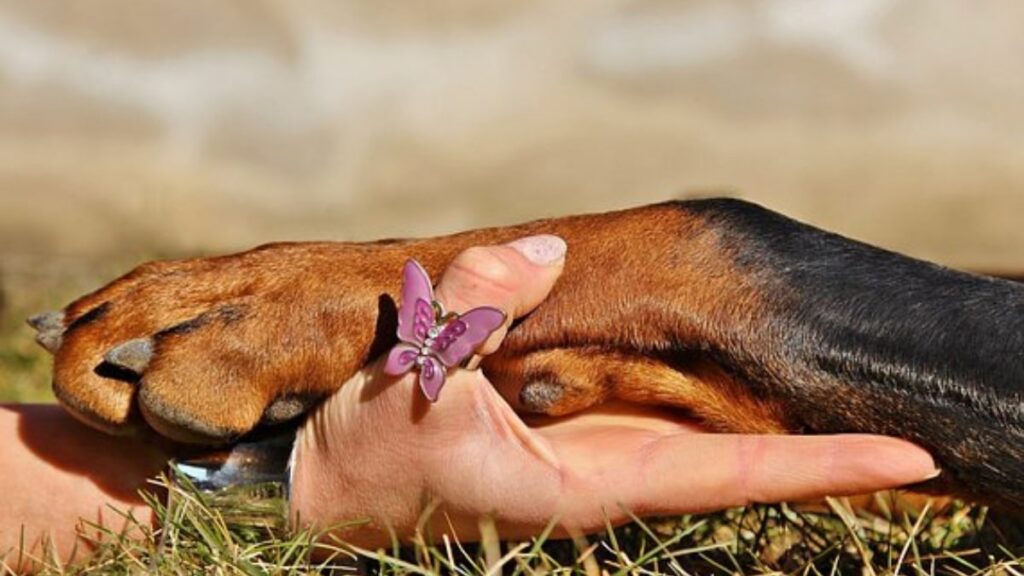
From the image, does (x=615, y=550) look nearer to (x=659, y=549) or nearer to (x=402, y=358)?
(x=659, y=549)

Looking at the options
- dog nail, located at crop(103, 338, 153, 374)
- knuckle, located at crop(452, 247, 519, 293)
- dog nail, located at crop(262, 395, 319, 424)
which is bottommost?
dog nail, located at crop(262, 395, 319, 424)

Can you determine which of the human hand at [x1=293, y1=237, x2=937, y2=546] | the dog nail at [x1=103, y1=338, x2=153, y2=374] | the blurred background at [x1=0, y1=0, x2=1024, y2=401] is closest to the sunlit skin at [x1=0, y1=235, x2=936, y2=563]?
the human hand at [x1=293, y1=237, x2=937, y2=546]

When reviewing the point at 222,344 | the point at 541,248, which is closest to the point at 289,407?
the point at 222,344

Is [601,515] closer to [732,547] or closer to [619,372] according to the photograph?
[619,372]

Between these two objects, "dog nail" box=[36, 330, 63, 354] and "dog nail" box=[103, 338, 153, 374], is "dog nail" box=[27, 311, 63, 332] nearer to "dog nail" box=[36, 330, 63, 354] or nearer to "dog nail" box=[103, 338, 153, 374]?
"dog nail" box=[36, 330, 63, 354]

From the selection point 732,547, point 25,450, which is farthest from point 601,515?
point 25,450

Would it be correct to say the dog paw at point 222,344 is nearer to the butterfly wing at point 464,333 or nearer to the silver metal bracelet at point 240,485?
the silver metal bracelet at point 240,485
